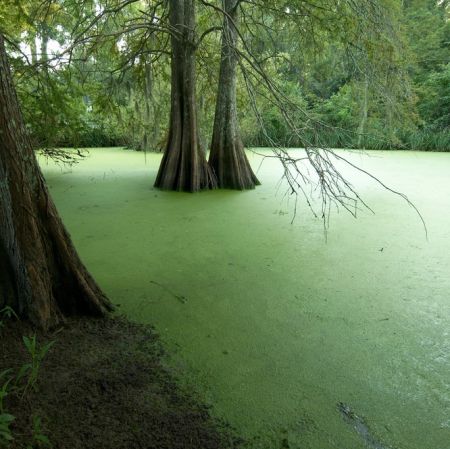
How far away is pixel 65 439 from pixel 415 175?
20.0ft

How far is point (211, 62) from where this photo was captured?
208 inches

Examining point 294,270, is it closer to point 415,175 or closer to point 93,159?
point 415,175

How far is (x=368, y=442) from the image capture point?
114 centimetres

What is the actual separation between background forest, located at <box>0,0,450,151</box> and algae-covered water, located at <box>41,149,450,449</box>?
78cm

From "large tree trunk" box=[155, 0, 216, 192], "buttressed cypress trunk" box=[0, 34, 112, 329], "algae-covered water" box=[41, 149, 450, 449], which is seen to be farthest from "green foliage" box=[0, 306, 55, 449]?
"large tree trunk" box=[155, 0, 216, 192]

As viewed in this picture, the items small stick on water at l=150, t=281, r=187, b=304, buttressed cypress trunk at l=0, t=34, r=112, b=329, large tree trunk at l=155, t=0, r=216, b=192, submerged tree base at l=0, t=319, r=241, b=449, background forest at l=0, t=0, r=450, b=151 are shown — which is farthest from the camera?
large tree trunk at l=155, t=0, r=216, b=192

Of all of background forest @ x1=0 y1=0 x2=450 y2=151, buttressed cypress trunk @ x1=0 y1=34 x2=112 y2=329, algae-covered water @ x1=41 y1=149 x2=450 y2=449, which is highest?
background forest @ x1=0 y1=0 x2=450 y2=151

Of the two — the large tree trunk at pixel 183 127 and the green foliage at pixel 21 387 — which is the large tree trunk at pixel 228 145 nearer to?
the large tree trunk at pixel 183 127

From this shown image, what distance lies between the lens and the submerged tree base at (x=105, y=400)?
1075 millimetres

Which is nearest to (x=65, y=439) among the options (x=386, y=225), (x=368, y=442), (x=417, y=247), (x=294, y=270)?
(x=368, y=442)

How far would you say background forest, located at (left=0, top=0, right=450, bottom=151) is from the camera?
10.8 feet

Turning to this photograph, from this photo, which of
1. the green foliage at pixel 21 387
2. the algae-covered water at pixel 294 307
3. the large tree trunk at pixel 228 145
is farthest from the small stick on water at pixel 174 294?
the large tree trunk at pixel 228 145

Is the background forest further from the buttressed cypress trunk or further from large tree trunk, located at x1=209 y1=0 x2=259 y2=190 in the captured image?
the buttressed cypress trunk

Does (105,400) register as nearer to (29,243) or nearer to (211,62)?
(29,243)
